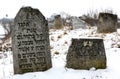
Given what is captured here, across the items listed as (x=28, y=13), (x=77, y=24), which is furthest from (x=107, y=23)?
(x=28, y=13)

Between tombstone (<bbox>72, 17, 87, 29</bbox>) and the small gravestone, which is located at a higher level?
tombstone (<bbox>72, 17, 87, 29</bbox>)

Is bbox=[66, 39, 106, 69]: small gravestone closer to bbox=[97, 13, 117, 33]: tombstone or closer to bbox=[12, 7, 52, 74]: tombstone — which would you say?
bbox=[12, 7, 52, 74]: tombstone

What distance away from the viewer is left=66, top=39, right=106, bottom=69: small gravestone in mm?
7715

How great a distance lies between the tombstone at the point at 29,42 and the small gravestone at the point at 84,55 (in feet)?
2.22

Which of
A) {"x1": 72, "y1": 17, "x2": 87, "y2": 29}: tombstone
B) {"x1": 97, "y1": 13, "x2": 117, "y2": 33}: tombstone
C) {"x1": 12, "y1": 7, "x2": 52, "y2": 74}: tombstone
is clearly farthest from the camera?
{"x1": 72, "y1": 17, "x2": 87, "y2": 29}: tombstone

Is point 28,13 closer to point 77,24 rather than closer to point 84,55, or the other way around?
point 84,55

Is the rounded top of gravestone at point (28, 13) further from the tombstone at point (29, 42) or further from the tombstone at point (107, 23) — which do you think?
the tombstone at point (107, 23)

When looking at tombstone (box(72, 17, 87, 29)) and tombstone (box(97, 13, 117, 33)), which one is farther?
tombstone (box(72, 17, 87, 29))

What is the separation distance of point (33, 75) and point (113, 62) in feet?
9.70

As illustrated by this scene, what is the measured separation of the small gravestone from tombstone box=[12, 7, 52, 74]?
26.6 inches

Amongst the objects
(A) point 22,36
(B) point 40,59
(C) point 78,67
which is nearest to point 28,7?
(A) point 22,36

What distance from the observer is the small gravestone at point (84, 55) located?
7.71 m

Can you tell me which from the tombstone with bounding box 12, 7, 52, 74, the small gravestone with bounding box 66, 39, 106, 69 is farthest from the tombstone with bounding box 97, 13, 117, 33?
the tombstone with bounding box 12, 7, 52, 74

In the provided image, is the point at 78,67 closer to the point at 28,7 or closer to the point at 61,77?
the point at 61,77
